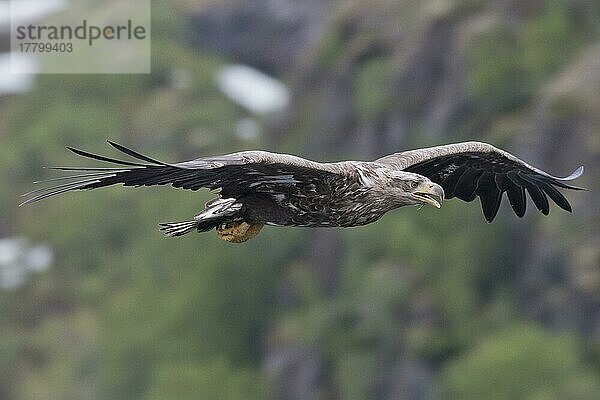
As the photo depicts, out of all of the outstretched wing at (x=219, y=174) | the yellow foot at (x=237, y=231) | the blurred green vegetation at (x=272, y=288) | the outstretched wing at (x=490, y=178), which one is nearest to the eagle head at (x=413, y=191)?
the outstretched wing at (x=219, y=174)

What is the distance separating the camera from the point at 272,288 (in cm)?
5494

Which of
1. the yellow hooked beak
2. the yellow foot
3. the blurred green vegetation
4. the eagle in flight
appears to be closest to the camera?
the eagle in flight

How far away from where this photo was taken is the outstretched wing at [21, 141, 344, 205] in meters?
10.8

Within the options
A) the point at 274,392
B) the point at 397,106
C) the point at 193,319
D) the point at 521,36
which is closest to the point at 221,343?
the point at 193,319

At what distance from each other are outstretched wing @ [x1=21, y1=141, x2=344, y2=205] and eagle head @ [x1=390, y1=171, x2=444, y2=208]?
512 millimetres

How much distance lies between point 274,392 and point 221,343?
4.92 meters

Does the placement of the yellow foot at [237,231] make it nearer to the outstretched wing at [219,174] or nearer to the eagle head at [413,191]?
the outstretched wing at [219,174]

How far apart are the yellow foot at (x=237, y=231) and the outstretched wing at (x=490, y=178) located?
69.9 inches

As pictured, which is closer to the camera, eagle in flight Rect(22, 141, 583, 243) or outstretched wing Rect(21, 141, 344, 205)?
outstretched wing Rect(21, 141, 344, 205)

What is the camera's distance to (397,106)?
2090 inches

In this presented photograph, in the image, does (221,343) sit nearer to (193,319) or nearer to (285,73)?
(193,319)

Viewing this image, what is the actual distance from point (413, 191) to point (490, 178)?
259cm

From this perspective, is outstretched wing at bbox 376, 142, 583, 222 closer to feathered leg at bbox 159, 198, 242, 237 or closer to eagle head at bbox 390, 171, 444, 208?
eagle head at bbox 390, 171, 444, 208

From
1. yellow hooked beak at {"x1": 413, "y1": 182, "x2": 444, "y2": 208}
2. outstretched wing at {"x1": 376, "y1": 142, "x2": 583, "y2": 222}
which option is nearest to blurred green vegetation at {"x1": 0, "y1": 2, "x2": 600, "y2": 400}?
outstretched wing at {"x1": 376, "y1": 142, "x2": 583, "y2": 222}
